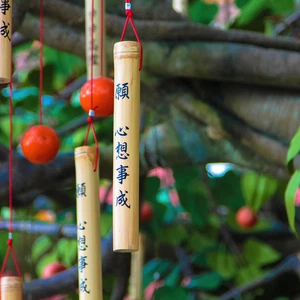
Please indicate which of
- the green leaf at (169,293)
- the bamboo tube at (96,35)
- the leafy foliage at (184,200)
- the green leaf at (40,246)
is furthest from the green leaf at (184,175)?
the bamboo tube at (96,35)

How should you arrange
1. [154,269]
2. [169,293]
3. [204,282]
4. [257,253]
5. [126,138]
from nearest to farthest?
1. [126,138]
2. [169,293]
3. [204,282]
4. [154,269]
5. [257,253]

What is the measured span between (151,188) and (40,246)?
16.6 inches

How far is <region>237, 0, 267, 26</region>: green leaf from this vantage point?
145 cm

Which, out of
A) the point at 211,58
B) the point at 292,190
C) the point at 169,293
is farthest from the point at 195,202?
the point at 292,190

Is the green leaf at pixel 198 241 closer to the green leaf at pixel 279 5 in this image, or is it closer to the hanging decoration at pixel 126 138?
the green leaf at pixel 279 5

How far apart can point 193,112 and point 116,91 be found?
50 cm

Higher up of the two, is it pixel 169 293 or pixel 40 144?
pixel 40 144

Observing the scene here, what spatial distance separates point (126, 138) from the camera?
0.72 meters

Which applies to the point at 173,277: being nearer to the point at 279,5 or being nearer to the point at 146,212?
the point at 146,212

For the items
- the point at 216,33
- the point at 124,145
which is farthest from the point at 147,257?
the point at 124,145

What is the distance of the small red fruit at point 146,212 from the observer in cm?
172

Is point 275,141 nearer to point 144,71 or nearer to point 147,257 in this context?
point 144,71

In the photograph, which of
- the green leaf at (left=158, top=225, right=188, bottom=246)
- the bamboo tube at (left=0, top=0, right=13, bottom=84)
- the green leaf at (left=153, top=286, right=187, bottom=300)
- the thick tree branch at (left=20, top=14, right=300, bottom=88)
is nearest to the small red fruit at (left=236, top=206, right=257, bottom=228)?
the green leaf at (left=158, top=225, right=188, bottom=246)

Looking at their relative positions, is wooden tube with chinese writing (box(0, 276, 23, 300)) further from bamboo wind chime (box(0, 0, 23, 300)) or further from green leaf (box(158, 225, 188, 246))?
green leaf (box(158, 225, 188, 246))
